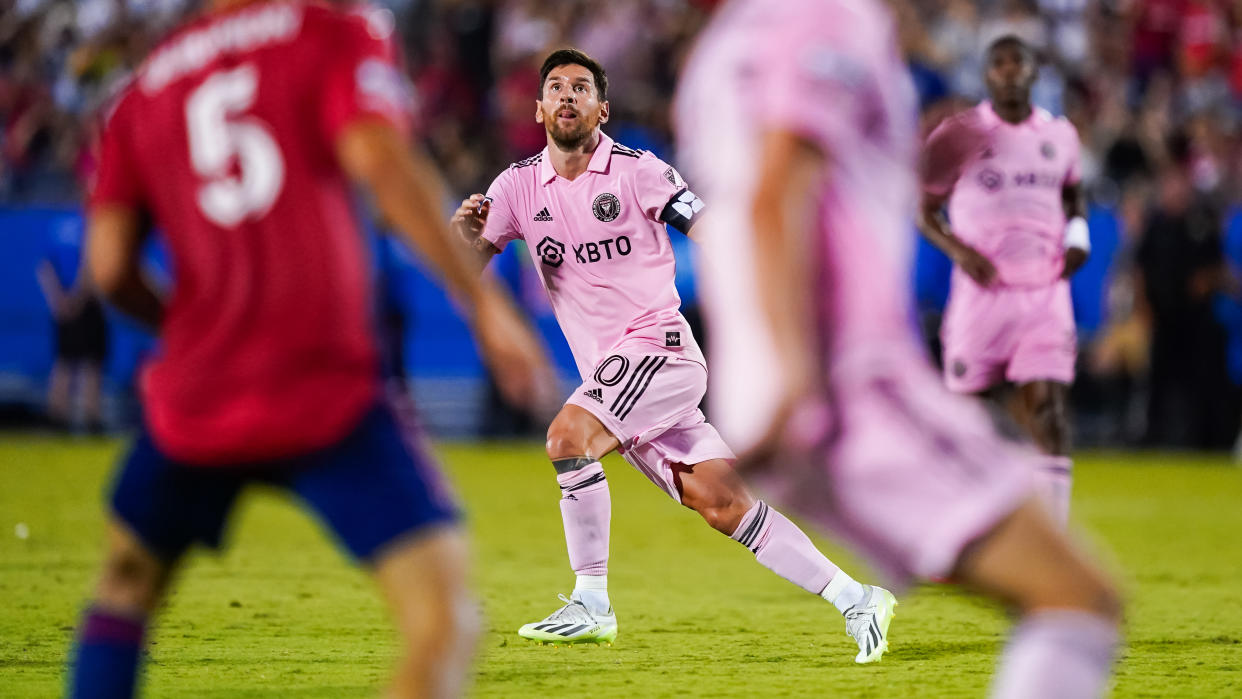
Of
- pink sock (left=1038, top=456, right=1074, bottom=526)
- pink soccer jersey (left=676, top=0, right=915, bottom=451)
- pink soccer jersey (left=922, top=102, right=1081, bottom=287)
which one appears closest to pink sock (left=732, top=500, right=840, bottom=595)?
pink sock (left=1038, top=456, right=1074, bottom=526)

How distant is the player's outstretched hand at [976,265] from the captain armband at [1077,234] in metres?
0.49

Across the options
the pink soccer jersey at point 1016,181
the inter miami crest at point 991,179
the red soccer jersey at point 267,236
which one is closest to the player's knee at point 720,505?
the pink soccer jersey at point 1016,181

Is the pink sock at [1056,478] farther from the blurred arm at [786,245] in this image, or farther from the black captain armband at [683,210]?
the blurred arm at [786,245]

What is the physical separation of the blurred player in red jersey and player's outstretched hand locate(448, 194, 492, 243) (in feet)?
11.2

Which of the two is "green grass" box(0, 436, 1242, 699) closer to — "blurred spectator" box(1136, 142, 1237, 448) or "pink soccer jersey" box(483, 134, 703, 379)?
"pink soccer jersey" box(483, 134, 703, 379)

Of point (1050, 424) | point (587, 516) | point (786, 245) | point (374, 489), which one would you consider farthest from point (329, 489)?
point (1050, 424)

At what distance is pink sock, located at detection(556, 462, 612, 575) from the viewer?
762 centimetres

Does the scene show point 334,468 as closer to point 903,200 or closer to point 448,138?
point 903,200

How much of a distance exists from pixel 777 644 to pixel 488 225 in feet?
7.83

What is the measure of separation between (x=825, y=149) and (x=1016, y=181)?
6.84 meters

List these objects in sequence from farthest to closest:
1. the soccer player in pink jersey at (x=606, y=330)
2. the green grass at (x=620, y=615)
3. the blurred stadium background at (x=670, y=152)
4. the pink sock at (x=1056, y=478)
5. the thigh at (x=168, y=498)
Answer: the blurred stadium background at (x=670, y=152)
the pink sock at (x=1056, y=478)
the soccer player in pink jersey at (x=606, y=330)
the green grass at (x=620, y=615)
the thigh at (x=168, y=498)

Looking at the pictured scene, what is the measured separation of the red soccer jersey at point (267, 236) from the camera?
366 centimetres

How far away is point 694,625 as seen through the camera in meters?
8.03

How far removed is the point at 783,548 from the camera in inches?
286
